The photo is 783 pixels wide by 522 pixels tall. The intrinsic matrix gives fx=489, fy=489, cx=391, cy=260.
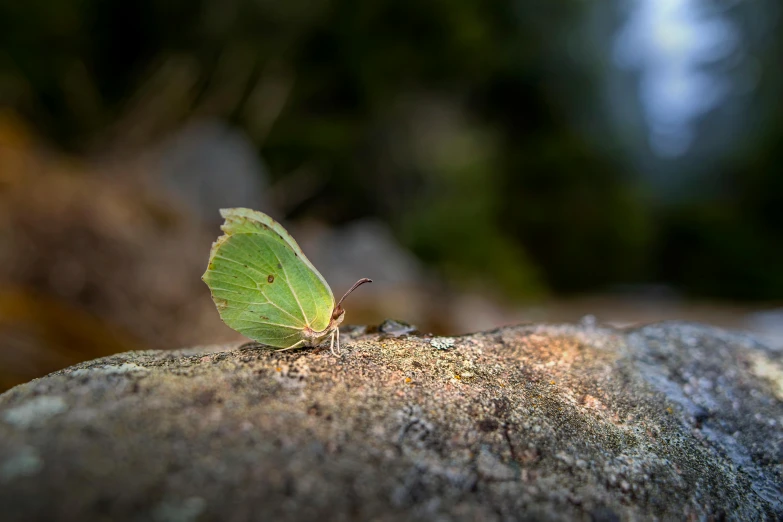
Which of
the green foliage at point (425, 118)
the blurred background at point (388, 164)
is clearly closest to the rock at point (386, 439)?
the blurred background at point (388, 164)

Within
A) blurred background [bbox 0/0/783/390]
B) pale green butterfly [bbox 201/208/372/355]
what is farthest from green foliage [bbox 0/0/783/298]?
pale green butterfly [bbox 201/208/372/355]

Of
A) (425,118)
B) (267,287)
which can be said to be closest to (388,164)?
(425,118)

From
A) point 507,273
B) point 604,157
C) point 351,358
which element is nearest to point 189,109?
point 507,273

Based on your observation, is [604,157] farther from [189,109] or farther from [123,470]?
[123,470]

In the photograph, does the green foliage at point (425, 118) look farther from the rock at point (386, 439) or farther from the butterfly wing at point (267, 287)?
the rock at point (386, 439)

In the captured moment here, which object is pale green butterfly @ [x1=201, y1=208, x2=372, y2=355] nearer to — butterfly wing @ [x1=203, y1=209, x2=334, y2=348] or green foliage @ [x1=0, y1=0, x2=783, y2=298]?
butterfly wing @ [x1=203, y1=209, x2=334, y2=348]
